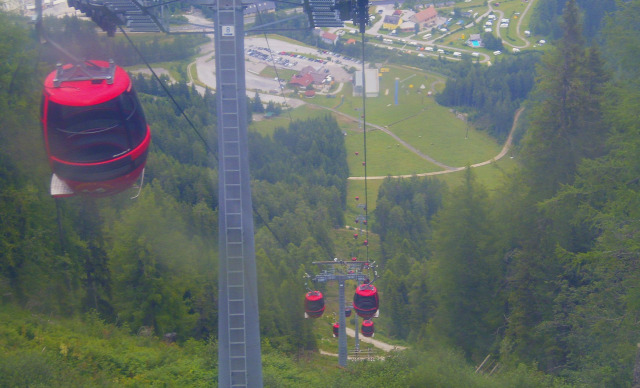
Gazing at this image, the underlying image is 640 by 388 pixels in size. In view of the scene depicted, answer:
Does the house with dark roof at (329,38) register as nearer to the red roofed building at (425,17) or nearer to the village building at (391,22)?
the village building at (391,22)

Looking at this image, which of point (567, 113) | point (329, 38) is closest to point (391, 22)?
point (329, 38)

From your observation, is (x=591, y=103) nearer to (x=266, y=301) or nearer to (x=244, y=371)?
(x=266, y=301)

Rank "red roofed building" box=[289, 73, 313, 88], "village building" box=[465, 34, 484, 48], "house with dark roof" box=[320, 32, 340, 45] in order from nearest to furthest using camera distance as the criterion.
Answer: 1. "red roofed building" box=[289, 73, 313, 88]
2. "house with dark roof" box=[320, 32, 340, 45]
3. "village building" box=[465, 34, 484, 48]

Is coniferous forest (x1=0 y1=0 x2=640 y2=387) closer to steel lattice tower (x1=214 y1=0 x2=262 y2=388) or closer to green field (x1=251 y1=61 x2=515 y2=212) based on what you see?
steel lattice tower (x1=214 y1=0 x2=262 y2=388)

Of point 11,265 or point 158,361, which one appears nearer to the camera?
point 158,361

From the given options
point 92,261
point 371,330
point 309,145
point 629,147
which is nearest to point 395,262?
point 371,330

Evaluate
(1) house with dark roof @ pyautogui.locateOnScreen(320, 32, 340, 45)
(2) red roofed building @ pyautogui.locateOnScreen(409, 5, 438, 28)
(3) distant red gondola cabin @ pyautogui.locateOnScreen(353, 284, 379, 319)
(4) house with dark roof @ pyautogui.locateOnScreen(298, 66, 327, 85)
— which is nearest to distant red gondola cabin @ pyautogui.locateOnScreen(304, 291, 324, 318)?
(3) distant red gondola cabin @ pyautogui.locateOnScreen(353, 284, 379, 319)

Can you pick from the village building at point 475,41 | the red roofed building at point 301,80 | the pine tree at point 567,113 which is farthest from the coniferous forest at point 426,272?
the village building at point 475,41
